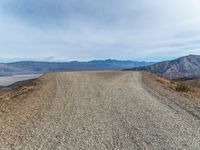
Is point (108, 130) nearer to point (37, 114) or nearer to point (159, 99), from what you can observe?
point (37, 114)

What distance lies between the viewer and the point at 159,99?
60.3ft

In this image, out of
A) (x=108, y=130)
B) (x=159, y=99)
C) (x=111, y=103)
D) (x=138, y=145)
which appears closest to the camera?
(x=138, y=145)

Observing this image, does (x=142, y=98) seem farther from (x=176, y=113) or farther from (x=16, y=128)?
(x=16, y=128)

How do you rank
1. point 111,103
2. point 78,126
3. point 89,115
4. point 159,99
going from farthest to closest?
1. point 159,99
2. point 111,103
3. point 89,115
4. point 78,126

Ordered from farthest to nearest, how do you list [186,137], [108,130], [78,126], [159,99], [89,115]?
[159,99] → [89,115] → [78,126] → [108,130] → [186,137]

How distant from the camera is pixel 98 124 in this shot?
1223 cm

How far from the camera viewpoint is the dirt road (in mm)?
9664

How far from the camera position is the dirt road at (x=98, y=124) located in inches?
380

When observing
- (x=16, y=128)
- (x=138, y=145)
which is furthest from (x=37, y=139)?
(x=138, y=145)

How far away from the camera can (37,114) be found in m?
14.6

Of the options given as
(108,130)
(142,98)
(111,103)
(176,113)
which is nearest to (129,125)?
(108,130)

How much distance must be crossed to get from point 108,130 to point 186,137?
2690 millimetres

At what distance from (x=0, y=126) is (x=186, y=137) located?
699cm

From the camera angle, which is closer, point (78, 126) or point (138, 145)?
point (138, 145)
